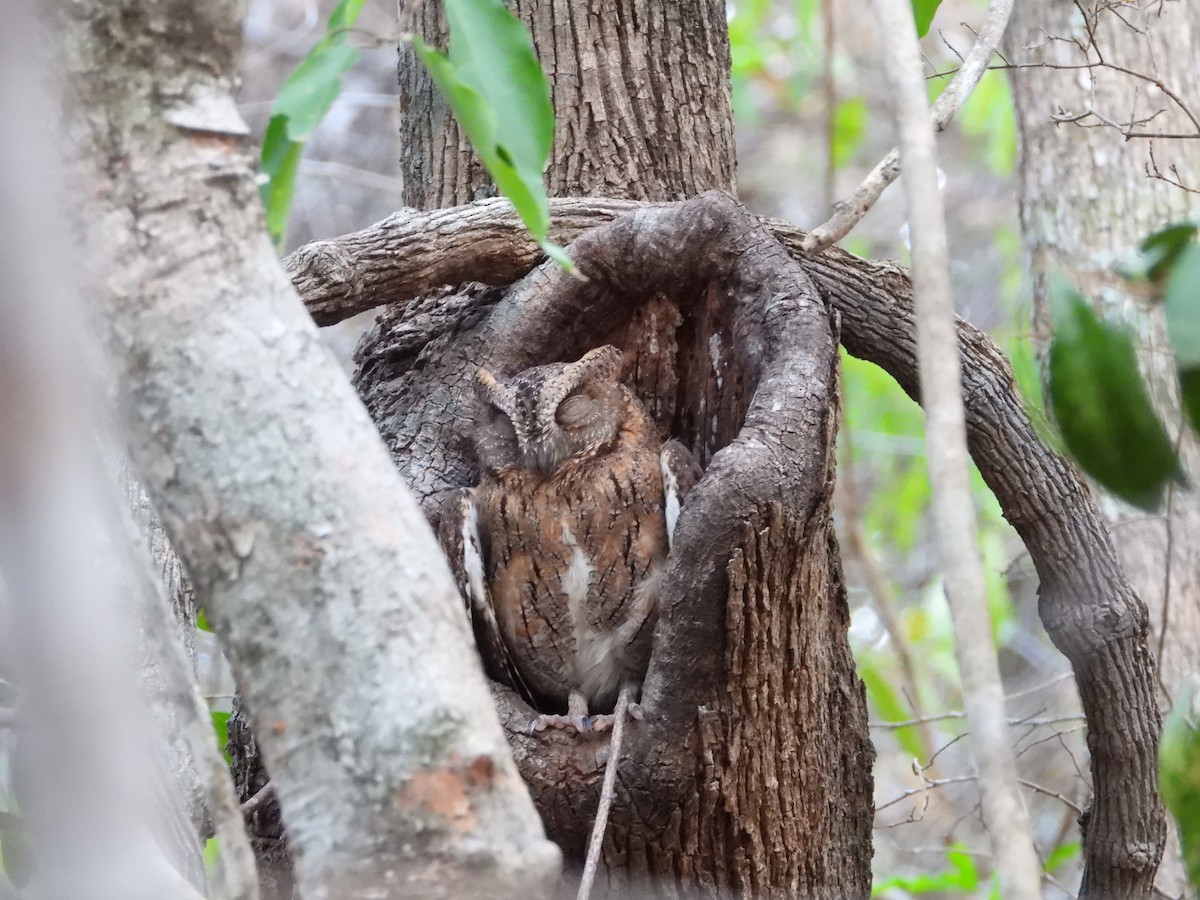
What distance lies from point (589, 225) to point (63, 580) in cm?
148

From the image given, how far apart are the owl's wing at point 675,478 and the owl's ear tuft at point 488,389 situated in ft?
1.00

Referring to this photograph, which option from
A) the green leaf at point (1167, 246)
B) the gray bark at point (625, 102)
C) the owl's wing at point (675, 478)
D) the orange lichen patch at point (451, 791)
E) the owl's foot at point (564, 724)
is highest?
the gray bark at point (625, 102)

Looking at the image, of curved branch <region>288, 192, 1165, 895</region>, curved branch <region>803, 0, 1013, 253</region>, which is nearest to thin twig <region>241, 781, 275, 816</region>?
curved branch <region>288, 192, 1165, 895</region>

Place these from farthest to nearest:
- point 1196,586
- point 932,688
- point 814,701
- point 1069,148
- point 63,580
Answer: point 932,688
point 1069,148
point 1196,586
point 814,701
point 63,580

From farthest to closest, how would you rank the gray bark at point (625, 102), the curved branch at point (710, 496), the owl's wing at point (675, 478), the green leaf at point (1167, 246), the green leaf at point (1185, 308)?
the gray bark at point (625, 102) < the owl's wing at point (675, 478) < the curved branch at point (710, 496) < the green leaf at point (1167, 246) < the green leaf at point (1185, 308)

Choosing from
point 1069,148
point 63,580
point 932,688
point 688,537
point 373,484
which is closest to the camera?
point 63,580

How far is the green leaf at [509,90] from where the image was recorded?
986 mm

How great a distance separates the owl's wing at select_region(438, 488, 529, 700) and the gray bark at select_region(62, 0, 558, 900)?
1.10 m

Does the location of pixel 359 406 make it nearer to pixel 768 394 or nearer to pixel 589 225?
pixel 768 394

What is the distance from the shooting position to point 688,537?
5.35 feet

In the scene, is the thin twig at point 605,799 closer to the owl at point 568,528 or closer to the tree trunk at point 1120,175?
the owl at point 568,528

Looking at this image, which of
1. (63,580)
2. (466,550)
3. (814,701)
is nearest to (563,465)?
(466,550)

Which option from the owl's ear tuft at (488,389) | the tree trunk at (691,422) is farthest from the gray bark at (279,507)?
the owl's ear tuft at (488,389)

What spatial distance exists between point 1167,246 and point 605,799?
104 cm
